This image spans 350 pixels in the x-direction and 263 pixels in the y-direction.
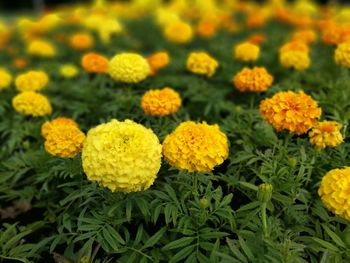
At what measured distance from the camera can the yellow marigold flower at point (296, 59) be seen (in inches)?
145

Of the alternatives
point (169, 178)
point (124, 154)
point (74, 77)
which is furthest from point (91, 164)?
point (74, 77)

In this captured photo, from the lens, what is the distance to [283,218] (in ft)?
8.21

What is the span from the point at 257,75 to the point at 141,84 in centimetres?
115

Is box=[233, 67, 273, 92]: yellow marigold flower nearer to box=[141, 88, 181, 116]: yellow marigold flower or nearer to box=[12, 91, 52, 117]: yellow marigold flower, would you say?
box=[141, 88, 181, 116]: yellow marigold flower

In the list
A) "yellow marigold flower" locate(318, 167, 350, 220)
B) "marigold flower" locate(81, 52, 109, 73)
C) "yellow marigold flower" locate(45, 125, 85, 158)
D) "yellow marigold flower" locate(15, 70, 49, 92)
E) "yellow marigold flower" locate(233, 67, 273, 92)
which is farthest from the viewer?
"marigold flower" locate(81, 52, 109, 73)

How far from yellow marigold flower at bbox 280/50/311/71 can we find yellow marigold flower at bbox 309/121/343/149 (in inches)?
55.7

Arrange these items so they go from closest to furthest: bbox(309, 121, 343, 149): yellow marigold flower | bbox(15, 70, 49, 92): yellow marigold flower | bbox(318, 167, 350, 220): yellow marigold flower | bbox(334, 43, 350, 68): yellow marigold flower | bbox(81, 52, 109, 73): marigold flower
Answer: bbox(318, 167, 350, 220): yellow marigold flower, bbox(309, 121, 343, 149): yellow marigold flower, bbox(334, 43, 350, 68): yellow marigold flower, bbox(15, 70, 49, 92): yellow marigold flower, bbox(81, 52, 109, 73): marigold flower

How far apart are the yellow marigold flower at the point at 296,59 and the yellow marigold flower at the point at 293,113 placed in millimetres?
1354

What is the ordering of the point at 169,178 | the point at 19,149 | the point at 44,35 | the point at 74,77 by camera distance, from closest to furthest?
the point at 169,178 → the point at 19,149 → the point at 74,77 → the point at 44,35

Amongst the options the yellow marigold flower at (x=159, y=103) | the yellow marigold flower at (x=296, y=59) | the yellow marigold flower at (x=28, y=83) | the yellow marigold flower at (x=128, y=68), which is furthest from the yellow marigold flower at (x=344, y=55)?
the yellow marigold flower at (x=28, y=83)

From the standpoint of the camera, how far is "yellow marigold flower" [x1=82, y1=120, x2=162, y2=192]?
2.06 meters

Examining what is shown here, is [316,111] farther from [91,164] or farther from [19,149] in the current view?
[19,149]

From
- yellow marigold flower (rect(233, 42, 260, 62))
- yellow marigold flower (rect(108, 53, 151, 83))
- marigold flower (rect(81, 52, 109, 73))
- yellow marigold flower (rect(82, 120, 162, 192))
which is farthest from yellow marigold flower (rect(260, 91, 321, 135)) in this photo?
marigold flower (rect(81, 52, 109, 73))

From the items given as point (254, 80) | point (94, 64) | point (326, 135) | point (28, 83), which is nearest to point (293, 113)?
point (326, 135)
